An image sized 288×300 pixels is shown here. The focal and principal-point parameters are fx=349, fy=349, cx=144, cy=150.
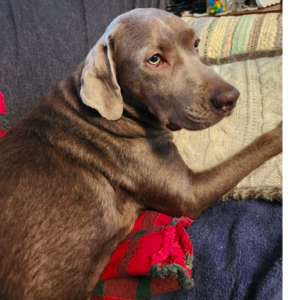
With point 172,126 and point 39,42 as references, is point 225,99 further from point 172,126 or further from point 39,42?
point 39,42

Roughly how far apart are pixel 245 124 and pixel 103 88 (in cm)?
77

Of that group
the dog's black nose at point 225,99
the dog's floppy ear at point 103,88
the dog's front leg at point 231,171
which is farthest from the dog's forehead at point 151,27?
the dog's front leg at point 231,171

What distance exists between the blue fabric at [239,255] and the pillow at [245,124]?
0.24 m

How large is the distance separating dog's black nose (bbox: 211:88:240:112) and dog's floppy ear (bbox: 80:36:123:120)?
416mm

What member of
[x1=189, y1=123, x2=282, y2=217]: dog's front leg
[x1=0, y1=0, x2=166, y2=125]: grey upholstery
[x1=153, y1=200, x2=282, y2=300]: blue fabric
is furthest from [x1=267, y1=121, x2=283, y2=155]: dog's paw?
[x1=0, y1=0, x2=166, y2=125]: grey upholstery

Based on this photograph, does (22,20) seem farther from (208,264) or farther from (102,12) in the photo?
(208,264)

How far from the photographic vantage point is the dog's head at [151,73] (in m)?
1.47

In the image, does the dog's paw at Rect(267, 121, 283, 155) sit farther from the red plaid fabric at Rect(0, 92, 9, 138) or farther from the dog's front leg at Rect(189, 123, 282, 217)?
the red plaid fabric at Rect(0, 92, 9, 138)

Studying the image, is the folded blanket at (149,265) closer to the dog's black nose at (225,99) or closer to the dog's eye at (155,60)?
the dog's black nose at (225,99)

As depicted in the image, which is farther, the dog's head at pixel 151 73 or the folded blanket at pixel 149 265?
→ the dog's head at pixel 151 73

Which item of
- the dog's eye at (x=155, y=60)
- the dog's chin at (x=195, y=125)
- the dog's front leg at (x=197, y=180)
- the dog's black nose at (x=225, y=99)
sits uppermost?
the dog's eye at (x=155, y=60)

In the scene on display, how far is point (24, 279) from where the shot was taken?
1324 mm

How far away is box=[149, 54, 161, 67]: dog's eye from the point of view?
1.52 metres

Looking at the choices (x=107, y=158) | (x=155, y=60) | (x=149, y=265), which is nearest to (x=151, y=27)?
(x=155, y=60)
